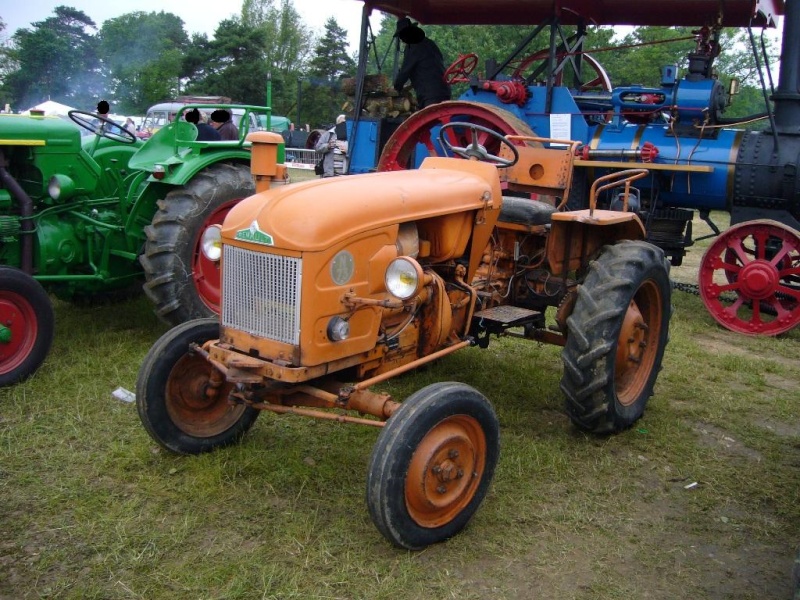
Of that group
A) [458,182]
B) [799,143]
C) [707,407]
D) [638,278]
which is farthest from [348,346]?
[799,143]

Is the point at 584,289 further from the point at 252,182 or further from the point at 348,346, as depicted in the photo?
the point at 252,182

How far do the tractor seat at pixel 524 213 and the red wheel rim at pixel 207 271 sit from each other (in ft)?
6.23

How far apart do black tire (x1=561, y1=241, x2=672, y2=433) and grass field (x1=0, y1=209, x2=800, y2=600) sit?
A: 0.21 m

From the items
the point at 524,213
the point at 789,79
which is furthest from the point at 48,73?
the point at 524,213

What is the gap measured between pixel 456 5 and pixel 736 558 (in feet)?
20.2

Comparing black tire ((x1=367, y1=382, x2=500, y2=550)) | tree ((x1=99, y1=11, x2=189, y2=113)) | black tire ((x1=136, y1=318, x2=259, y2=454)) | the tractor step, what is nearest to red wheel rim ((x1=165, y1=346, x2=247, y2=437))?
black tire ((x1=136, y1=318, x2=259, y2=454))

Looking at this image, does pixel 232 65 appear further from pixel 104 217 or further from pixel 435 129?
pixel 104 217

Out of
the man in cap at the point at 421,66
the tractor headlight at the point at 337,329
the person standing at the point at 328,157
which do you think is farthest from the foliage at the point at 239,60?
the tractor headlight at the point at 337,329

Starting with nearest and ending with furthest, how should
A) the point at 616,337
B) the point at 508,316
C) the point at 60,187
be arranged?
the point at 616,337 → the point at 508,316 → the point at 60,187

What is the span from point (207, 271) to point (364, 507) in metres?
2.54

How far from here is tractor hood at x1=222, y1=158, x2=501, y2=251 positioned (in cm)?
282

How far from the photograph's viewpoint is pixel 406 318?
3271 millimetres

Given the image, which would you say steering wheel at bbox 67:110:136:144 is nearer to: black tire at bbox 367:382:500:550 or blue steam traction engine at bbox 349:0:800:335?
blue steam traction engine at bbox 349:0:800:335

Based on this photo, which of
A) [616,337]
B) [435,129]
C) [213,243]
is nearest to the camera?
[213,243]
